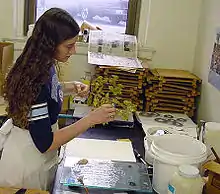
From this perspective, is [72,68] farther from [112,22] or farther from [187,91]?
[187,91]

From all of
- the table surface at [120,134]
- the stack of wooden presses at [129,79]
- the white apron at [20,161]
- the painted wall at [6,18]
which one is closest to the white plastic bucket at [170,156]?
the table surface at [120,134]

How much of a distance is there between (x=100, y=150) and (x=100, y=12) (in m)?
1.42

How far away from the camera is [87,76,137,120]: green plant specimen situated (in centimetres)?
213

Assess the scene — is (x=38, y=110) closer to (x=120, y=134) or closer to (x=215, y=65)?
(x=120, y=134)

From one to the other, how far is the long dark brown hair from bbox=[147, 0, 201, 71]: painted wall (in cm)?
139

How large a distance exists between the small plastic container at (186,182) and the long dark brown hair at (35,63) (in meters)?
0.61

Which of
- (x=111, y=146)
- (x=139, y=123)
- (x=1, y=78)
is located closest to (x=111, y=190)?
(x=111, y=146)

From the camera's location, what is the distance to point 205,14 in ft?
8.95

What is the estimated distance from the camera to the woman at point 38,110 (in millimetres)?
1526

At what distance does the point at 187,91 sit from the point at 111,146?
856 mm

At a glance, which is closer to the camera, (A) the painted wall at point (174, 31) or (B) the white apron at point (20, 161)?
(B) the white apron at point (20, 161)

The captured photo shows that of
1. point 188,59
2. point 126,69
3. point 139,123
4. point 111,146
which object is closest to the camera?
point 111,146

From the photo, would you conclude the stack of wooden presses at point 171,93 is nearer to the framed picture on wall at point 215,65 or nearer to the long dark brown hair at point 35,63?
the framed picture on wall at point 215,65

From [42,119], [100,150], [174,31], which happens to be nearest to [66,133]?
[42,119]
